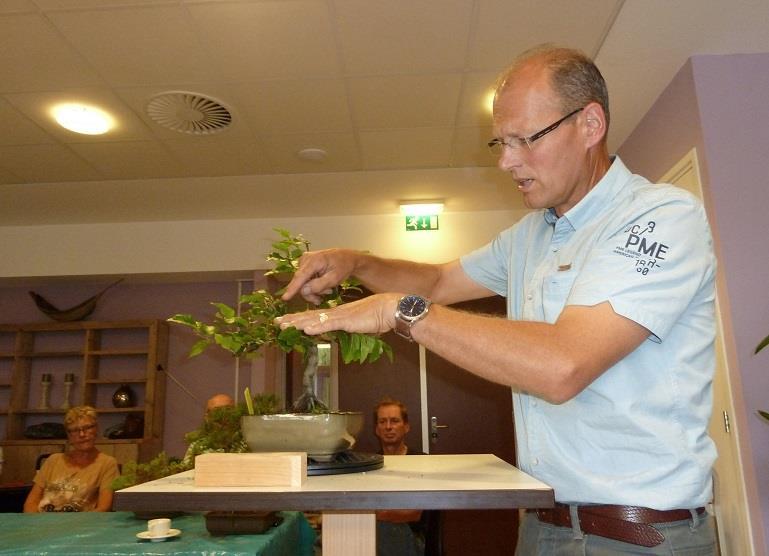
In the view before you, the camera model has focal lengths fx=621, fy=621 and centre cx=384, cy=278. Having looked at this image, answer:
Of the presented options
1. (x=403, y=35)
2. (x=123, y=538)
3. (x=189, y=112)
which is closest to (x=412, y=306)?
(x=123, y=538)

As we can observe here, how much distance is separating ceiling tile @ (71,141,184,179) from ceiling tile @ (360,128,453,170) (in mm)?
1254

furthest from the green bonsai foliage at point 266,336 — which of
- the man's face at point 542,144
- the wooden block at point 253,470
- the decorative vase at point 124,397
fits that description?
the decorative vase at point 124,397

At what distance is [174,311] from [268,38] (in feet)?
11.3

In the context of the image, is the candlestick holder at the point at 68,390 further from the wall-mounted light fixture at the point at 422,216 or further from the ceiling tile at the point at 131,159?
the wall-mounted light fixture at the point at 422,216

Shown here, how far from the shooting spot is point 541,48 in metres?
1.21

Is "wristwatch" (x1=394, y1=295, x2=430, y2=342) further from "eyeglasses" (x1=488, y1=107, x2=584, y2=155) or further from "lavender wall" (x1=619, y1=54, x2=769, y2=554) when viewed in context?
"lavender wall" (x1=619, y1=54, x2=769, y2=554)

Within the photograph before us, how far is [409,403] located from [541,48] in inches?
170

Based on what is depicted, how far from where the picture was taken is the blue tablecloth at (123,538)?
1.58m

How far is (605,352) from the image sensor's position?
890 mm

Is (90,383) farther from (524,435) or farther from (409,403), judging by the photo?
(524,435)

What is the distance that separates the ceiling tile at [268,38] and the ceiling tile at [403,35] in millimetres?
98

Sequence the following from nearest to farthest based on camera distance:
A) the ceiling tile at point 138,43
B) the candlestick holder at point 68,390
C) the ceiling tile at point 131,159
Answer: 1. the ceiling tile at point 138,43
2. the ceiling tile at point 131,159
3. the candlestick holder at point 68,390

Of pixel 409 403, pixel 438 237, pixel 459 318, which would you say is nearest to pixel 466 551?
pixel 409 403

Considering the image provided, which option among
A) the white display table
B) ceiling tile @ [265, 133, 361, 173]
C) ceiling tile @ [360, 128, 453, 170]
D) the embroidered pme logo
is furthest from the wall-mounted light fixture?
the white display table
